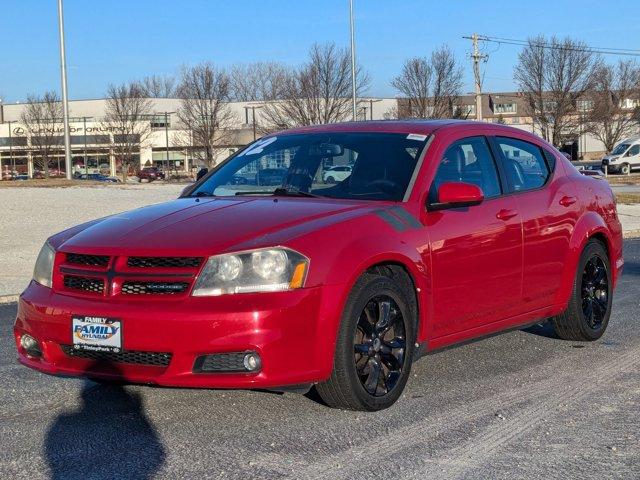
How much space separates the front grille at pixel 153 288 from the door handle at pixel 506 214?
227cm

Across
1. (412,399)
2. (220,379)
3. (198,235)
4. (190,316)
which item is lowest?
(412,399)

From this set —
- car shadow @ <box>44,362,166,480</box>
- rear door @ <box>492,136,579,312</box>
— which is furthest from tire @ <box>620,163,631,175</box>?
car shadow @ <box>44,362,166,480</box>

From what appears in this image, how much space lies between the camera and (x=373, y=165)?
5582mm

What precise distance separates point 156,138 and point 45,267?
81.7 metres

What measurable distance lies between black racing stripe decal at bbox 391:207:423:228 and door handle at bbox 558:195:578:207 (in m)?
1.72

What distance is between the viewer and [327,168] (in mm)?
5719

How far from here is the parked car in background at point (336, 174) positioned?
5.59 m

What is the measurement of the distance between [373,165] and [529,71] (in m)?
59.2

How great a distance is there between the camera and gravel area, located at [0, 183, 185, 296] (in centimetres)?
1262

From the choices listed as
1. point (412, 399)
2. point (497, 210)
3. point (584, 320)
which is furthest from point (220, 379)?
point (584, 320)

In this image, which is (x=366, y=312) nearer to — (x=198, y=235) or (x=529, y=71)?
(x=198, y=235)

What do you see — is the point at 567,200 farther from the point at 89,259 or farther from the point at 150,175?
the point at 150,175

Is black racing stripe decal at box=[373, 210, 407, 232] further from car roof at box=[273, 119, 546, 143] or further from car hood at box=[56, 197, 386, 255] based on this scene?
car roof at box=[273, 119, 546, 143]

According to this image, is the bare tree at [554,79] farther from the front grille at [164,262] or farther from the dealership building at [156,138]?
the front grille at [164,262]
